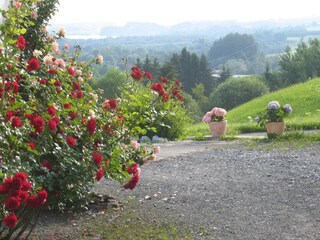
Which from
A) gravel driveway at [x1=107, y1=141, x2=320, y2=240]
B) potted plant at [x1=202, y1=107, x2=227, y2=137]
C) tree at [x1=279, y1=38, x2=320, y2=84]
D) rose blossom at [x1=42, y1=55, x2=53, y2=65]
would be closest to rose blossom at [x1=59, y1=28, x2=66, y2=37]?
rose blossom at [x1=42, y1=55, x2=53, y2=65]

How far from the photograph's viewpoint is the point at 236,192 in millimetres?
5656

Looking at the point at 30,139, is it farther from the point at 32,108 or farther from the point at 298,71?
the point at 298,71

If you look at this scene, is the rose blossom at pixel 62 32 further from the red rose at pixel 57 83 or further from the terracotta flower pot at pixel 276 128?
the terracotta flower pot at pixel 276 128

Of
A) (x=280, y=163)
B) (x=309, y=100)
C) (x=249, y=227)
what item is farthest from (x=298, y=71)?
(x=249, y=227)

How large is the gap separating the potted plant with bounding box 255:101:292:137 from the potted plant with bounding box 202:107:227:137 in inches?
29.9

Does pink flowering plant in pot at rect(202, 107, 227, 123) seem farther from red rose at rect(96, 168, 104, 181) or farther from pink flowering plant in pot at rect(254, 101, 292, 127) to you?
red rose at rect(96, 168, 104, 181)

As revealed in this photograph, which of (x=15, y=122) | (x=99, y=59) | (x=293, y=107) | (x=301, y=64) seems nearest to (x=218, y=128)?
(x=99, y=59)

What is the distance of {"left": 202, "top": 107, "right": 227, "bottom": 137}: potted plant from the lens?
1080 centimetres

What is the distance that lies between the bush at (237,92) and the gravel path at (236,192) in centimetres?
3111

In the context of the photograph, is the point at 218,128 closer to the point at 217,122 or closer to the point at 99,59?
the point at 217,122

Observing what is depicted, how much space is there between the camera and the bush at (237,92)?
129 feet

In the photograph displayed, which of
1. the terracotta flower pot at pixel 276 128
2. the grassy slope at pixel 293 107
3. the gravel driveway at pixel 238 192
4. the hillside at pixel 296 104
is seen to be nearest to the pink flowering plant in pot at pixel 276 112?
the terracotta flower pot at pixel 276 128

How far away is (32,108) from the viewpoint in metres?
3.96

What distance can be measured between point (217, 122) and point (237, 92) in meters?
29.7
